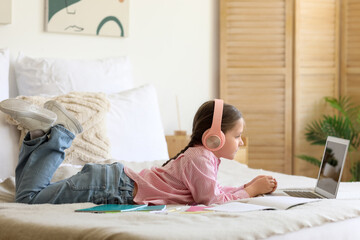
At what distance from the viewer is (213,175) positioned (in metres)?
1.96

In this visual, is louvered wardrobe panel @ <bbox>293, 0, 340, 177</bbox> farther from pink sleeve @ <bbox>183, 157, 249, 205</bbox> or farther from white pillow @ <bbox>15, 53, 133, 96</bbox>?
pink sleeve @ <bbox>183, 157, 249, 205</bbox>

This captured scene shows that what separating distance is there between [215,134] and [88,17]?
5.57 feet

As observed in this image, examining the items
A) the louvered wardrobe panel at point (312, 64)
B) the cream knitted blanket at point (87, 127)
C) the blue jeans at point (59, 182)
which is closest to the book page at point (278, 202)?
the blue jeans at point (59, 182)

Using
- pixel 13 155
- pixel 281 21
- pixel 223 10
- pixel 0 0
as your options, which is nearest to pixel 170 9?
pixel 223 10

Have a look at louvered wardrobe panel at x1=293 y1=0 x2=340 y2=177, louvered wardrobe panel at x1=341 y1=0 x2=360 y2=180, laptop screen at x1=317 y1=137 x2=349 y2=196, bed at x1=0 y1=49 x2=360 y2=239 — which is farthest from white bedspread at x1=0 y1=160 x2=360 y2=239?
louvered wardrobe panel at x1=341 y1=0 x2=360 y2=180

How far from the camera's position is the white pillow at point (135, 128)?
9.41ft

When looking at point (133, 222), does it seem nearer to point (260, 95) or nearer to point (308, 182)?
point (308, 182)

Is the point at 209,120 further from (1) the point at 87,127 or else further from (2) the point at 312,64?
(2) the point at 312,64

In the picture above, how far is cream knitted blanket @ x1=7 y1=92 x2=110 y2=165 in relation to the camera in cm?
261

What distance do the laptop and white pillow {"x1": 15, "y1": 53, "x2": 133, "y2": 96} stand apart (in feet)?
4.63

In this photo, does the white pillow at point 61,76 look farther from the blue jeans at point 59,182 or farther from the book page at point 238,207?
the book page at point 238,207

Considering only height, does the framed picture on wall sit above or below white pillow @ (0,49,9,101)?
above

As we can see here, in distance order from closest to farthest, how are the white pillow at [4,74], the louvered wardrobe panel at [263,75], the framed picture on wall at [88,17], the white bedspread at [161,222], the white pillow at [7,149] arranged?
the white bedspread at [161,222], the white pillow at [7,149], the white pillow at [4,74], the framed picture on wall at [88,17], the louvered wardrobe panel at [263,75]

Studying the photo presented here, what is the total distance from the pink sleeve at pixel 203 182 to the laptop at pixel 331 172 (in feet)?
1.00
